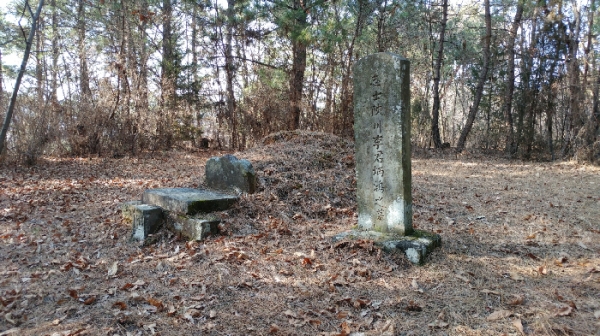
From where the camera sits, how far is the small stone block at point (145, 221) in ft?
15.7

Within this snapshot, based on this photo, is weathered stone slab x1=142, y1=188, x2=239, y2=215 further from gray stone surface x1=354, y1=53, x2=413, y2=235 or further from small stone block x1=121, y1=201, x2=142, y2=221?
gray stone surface x1=354, y1=53, x2=413, y2=235

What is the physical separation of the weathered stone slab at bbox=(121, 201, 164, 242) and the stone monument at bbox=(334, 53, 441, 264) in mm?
2429

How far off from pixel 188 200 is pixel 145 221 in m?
0.61

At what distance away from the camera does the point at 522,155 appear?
1289cm

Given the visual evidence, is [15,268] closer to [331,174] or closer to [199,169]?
[331,174]

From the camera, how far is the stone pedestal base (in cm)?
384

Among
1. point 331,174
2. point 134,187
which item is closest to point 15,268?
point 134,187

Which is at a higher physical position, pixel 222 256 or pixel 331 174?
pixel 331 174

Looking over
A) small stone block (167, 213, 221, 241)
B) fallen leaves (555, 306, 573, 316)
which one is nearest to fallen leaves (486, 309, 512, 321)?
fallen leaves (555, 306, 573, 316)

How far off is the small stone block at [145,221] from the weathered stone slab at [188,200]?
187 mm

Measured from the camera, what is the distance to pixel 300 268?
12.7 feet

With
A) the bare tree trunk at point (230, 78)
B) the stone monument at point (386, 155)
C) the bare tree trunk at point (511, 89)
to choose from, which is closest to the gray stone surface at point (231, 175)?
the stone monument at point (386, 155)

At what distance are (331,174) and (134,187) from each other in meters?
3.98

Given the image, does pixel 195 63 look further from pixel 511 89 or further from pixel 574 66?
pixel 574 66
